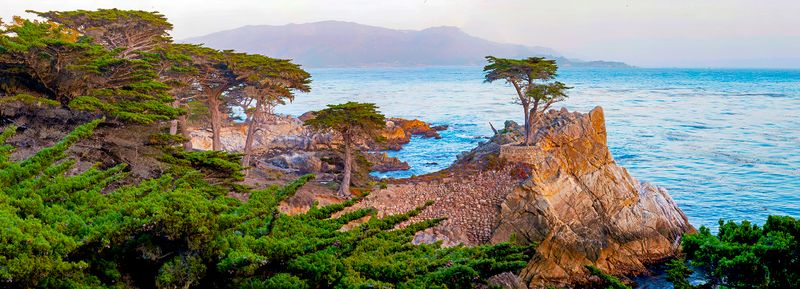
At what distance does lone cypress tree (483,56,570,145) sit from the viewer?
2538cm

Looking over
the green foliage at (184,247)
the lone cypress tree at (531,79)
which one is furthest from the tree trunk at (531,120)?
the green foliage at (184,247)

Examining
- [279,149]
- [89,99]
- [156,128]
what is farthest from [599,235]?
[279,149]

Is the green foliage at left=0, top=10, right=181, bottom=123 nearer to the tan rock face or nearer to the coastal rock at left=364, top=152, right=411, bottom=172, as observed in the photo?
the tan rock face

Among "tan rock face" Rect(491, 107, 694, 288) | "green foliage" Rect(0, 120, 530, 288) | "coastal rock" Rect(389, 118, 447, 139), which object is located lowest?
"coastal rock" Rect(389, 118, 447, 139)

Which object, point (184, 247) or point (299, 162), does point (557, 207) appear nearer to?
point (184, 247)

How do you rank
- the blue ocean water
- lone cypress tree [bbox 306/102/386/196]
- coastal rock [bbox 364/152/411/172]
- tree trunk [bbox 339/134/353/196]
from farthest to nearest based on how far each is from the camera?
coastal rock [bbox 364/152/411/172]
the blue ocean water
tree trunk [bbox 339/134/353/196]
lone cypress tree [bbox 306/102/386/196]

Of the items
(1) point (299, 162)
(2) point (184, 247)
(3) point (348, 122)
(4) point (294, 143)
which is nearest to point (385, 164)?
(1) point (299, 162)

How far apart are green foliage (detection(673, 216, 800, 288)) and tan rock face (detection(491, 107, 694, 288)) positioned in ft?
22.2

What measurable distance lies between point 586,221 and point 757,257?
31.0 feet

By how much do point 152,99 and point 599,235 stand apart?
37.9 feet

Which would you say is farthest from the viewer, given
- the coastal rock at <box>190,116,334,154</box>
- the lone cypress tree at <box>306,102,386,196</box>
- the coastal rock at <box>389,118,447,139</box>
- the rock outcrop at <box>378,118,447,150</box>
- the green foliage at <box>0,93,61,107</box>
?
the coastal rock at <box>389,118,447,139</box>

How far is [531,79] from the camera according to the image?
2584 cm

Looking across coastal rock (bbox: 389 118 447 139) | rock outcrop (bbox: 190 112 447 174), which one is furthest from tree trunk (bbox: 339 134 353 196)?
coastal rock (bbox: 389 118 447 139)

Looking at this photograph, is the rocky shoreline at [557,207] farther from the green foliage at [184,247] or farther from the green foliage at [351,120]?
the green foliage at [184,247]
